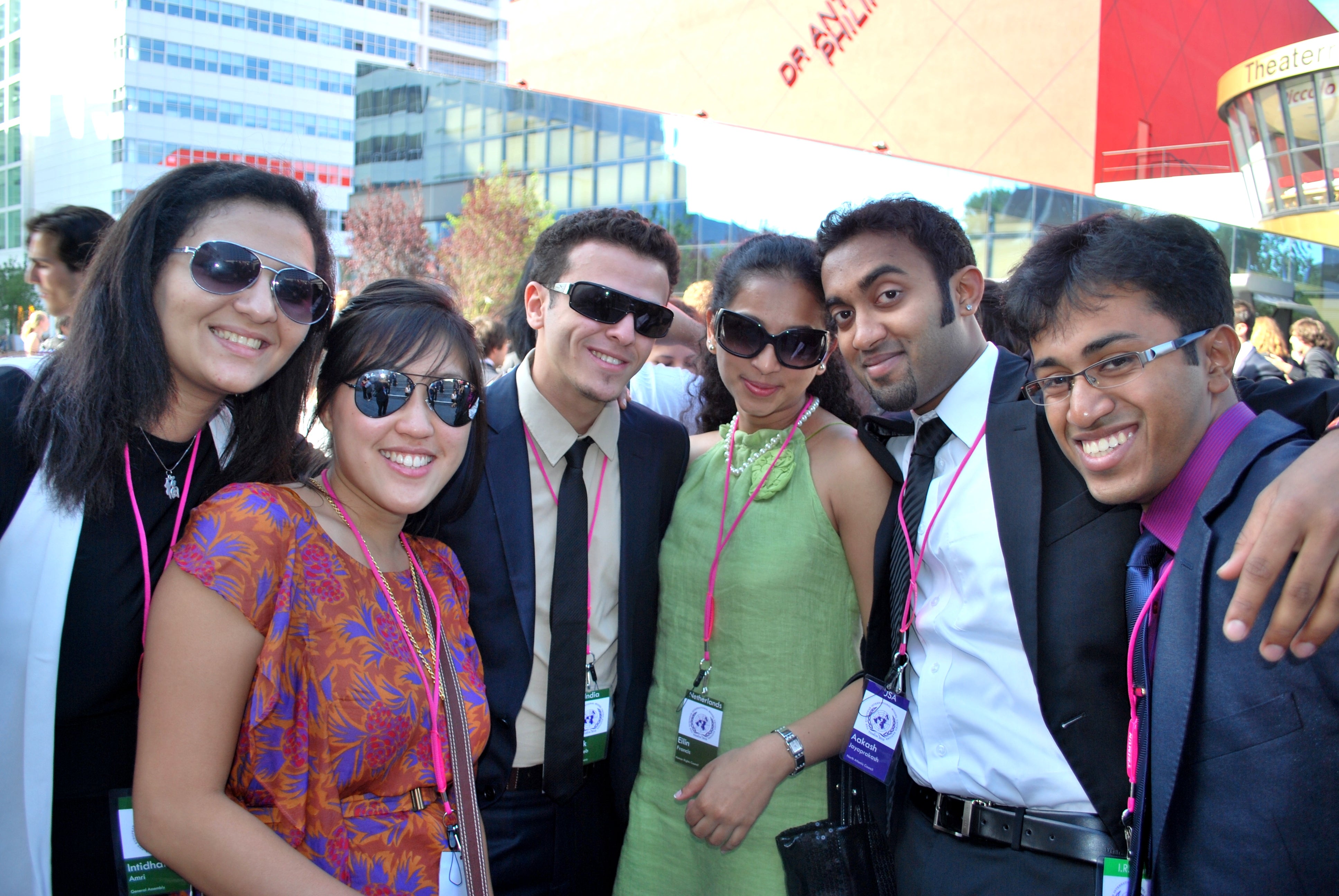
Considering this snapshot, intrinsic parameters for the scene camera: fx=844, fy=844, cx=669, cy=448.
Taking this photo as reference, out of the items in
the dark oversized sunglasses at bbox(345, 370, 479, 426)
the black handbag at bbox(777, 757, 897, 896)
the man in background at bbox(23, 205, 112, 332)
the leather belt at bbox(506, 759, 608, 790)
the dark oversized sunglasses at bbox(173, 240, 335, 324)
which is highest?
the man in background at bbox(23, 205, 112, 332)

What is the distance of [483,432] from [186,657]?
1051 millimetres

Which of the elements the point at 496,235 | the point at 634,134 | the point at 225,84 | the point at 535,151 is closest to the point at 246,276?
the point at 634,134

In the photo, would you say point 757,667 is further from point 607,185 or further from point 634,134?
point 607,185

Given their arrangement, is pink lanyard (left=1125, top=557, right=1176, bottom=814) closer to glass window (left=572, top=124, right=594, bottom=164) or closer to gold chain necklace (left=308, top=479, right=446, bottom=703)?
gold chain necklace (left=308, top=479, right=446, bottom=703)

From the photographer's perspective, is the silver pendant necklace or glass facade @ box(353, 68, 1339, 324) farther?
glass facade @ box(353, 68, 1339, 324)

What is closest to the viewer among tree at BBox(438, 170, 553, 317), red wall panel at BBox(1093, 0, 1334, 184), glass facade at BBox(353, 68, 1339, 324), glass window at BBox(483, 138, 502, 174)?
glass facade at BBox(353, 68, 1339, 324)

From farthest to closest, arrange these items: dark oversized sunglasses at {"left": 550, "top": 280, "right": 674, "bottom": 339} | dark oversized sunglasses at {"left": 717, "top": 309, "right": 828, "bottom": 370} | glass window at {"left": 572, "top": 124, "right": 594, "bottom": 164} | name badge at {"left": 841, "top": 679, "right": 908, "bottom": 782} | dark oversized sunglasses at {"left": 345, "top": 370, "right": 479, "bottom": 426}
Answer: glass window at {"left": 572, "top": 124, "right": 594, "bottom": 164}, dark oversized sunglasses at {"left": 550, "top": 280, "right": 674, "bottom": 339}, dark oversized sunglasses at {"left": 717, "top": 309, "right": 828, "bottom": 370}, name badge at {"left": 841, "top": 679, "right": 908, "bottom": 782}, dark oversized sunglasses at {"left": 345, "top": 370, "right": 479, "bottom": 426}

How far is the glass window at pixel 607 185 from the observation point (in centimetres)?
2914

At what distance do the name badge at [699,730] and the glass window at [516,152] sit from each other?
32126mm

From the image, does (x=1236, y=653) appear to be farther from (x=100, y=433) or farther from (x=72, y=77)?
(x=72, y=77)

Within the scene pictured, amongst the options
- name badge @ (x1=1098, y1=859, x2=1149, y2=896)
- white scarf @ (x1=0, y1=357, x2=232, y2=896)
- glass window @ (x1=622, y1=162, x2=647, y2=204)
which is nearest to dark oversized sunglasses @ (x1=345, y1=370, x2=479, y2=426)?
white scarf @ (x1=0, y1=357, x2=232, y2=896)

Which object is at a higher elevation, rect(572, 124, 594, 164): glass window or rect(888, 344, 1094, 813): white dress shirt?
rect(572, 124, 594, 164): glass window

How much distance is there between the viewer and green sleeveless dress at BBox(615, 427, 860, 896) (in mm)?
2557

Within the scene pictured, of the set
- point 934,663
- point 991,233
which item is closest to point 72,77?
point 991,233
